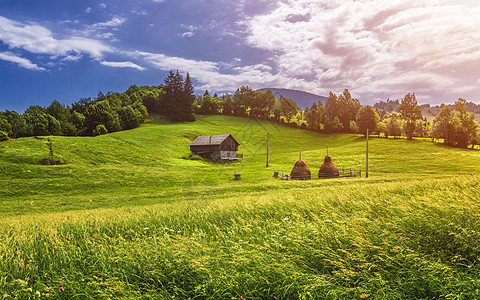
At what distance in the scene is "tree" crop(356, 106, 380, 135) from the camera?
315 ft

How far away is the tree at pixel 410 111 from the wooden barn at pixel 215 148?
205 ft

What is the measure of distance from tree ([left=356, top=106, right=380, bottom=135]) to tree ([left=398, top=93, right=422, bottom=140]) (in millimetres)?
10956

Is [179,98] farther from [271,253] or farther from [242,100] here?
[271,253]

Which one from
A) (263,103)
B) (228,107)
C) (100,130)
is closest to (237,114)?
(228,107)

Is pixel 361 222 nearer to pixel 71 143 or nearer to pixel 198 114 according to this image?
pixel 71 143

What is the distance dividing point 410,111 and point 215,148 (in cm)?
7013

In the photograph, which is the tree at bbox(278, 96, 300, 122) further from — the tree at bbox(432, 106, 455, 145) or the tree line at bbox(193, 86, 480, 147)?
the tree at bbox(432, 106, 455, 145)

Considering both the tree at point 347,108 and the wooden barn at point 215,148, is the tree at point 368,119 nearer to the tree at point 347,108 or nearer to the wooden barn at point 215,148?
the tree at point 347,108

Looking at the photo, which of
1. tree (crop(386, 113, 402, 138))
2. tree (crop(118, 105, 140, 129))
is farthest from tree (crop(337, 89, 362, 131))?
tree (crop(118, 105, 140, 129))

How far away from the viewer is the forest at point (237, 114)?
2515 inches

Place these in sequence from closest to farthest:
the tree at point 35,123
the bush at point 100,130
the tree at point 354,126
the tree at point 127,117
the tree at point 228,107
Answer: the tree at point 35,123 < the bush at point 100,130 < the tree at point 127,117 < the tree at point 354,126 < the tree at point 228,107

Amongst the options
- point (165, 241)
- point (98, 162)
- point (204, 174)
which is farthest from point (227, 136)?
point (165, 241)

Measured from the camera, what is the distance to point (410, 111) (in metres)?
85.5

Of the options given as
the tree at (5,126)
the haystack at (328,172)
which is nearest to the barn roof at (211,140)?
the haystack at (328,172)
